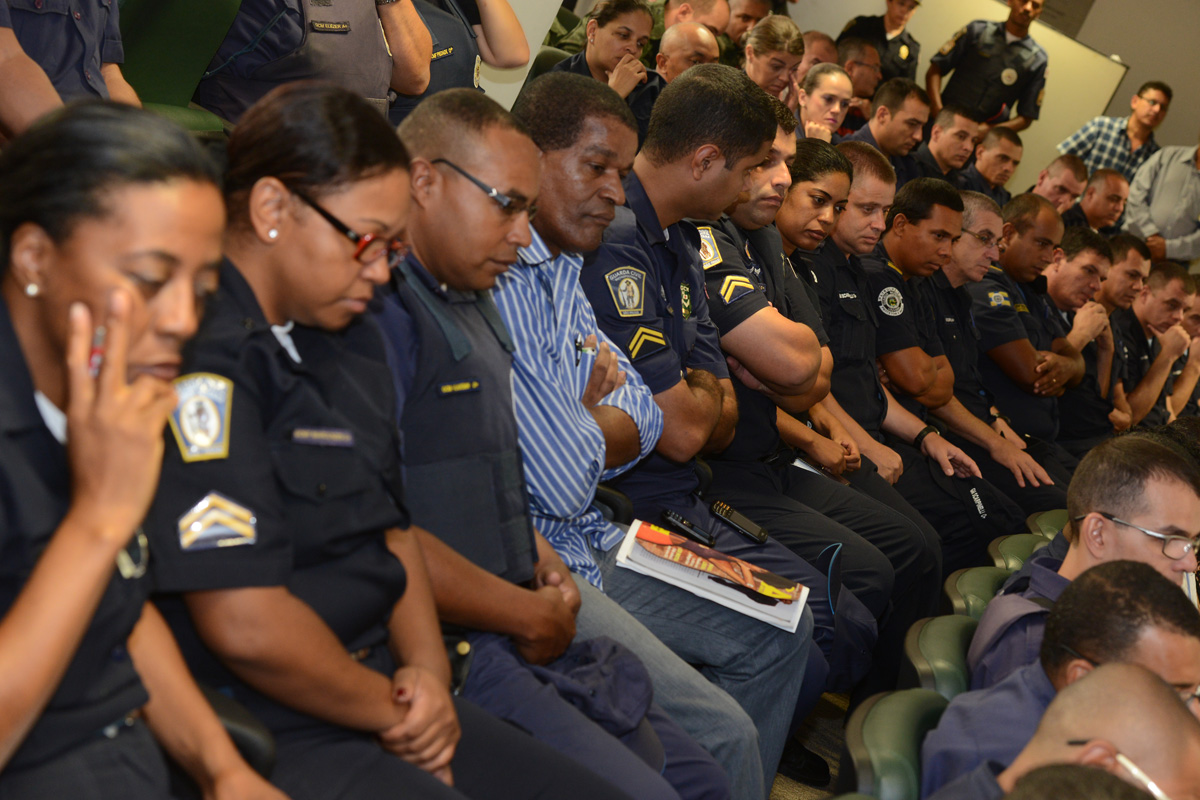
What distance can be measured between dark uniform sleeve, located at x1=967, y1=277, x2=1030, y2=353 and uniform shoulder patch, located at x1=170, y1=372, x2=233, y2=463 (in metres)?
4.08

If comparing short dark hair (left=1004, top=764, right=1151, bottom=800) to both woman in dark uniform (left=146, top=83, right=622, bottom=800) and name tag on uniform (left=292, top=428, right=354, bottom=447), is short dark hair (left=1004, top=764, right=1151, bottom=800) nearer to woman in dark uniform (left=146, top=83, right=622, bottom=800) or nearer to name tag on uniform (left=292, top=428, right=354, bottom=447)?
woman in dark uniform (left=146, top=83, right=622, bottom=800)

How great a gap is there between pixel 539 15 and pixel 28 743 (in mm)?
3711

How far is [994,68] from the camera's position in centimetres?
678

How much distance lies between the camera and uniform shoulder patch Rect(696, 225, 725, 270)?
113 inches

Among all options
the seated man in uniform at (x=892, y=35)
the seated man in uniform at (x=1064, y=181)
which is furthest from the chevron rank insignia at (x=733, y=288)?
the seated man in uniform at (x=1064, y=181)

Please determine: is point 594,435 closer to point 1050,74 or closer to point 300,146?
point 300,146

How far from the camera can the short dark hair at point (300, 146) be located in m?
1.30

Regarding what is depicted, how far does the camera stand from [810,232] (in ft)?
11.2

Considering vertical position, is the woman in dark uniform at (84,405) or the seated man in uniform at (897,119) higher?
the woman in dark uniform at (84,405)

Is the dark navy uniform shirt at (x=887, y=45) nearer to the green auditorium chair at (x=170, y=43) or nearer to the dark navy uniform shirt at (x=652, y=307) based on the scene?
the dark navy uniform shirt at (x=652, y=307)

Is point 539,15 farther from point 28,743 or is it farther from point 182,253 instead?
point 28,743

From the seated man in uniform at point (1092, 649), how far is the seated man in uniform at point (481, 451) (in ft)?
1.62

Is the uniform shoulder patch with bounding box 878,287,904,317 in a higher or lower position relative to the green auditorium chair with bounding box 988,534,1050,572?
higher

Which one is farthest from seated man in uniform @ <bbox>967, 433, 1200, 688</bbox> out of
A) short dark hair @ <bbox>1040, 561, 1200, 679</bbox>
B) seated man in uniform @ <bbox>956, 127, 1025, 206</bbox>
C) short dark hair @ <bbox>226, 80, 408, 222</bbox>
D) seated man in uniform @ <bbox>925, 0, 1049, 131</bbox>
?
seated man in uniform @ <bbox>925, 0, 1049, 131</bbox>
